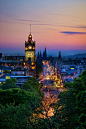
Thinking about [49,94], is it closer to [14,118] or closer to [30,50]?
[14,118]

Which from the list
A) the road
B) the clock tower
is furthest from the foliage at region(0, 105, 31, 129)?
the clock tower

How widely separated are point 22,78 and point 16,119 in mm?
44040

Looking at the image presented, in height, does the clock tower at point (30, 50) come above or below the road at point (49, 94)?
above

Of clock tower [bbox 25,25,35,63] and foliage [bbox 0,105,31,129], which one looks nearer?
foliage [bbox 0,105,31,129]

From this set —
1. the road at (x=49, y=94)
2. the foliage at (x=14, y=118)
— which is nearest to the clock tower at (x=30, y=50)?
the road at (x=49, y=94)

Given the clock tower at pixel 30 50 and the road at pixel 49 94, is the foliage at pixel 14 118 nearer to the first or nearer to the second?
the road at pixel 49 94

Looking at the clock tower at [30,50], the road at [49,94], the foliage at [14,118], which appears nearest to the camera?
the foliage at [14,118]

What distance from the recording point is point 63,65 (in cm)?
10756

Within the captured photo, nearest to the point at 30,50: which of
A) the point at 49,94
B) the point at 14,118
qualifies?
the point at 49,94

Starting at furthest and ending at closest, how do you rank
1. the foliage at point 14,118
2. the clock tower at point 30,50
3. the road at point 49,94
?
the clock tower at point 30,50 → the road at point 49,94 → the foliage at point 14,118

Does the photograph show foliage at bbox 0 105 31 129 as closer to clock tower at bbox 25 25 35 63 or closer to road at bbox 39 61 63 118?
road at bbox 39 61 63 118

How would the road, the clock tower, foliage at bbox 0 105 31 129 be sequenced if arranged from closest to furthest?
foliage at bbox 0 105 31 129 < the road < the clock tower

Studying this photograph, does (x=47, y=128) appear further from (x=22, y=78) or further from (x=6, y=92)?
(x=22, y=78)

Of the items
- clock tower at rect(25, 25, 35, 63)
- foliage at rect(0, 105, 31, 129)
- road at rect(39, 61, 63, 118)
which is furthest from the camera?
clock tower at rect(25, 25, 35, 63)
